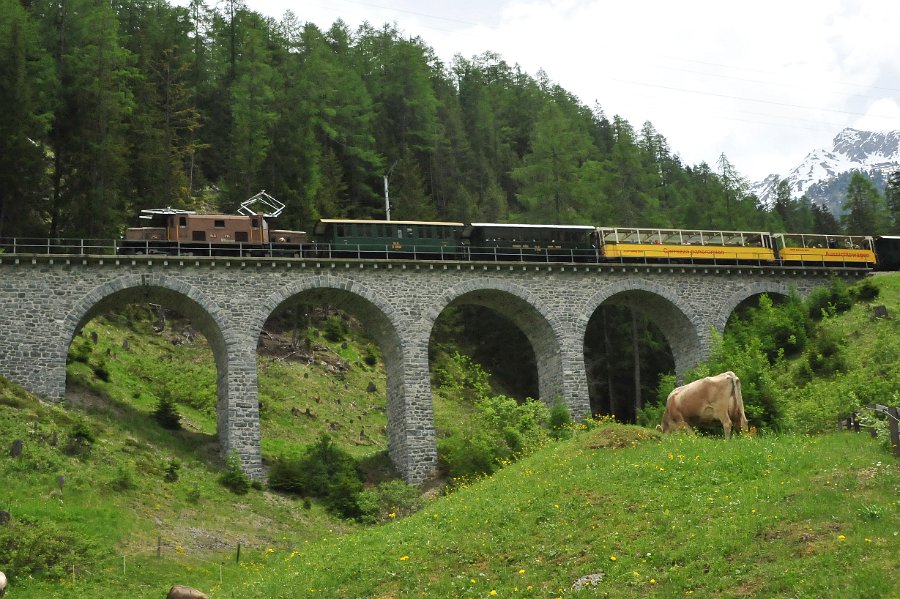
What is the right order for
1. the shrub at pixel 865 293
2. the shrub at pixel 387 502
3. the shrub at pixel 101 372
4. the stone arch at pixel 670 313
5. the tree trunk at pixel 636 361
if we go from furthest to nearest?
1. the tree trunk at pixel 636 361
2. the shrub at pixel 865 293
3. the stone arch at pixel 670 313
4. the shrub at pixel 101 372
5. the shrub at pixel 387 502

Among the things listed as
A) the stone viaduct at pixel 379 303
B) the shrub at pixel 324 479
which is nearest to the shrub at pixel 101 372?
the stone viaduct at pixel 379 303

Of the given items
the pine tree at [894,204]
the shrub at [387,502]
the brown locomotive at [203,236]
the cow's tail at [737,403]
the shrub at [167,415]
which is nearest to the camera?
the cow's tail at [737,403]

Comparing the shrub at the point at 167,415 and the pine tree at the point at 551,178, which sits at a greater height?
the pine tree at the point at 551,178

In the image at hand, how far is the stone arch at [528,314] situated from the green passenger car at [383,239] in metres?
2.18

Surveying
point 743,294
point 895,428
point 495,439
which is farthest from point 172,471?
point 743,294

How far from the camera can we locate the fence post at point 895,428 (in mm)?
19625

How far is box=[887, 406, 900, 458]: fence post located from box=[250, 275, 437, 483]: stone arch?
24017 millimetres

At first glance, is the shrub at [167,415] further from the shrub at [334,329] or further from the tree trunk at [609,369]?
the tree trunk at [609,369]

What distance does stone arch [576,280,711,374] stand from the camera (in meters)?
47.2

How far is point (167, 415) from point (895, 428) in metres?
32.5

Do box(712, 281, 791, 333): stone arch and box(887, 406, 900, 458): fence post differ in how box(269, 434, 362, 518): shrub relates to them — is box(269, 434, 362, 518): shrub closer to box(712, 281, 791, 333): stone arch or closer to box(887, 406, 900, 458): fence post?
box(712, 281, 791, 333): stone arch

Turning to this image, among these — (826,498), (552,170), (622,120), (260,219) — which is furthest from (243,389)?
(622,120)

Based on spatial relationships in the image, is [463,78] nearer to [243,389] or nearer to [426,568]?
[243,389]

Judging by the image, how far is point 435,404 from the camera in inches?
2261
